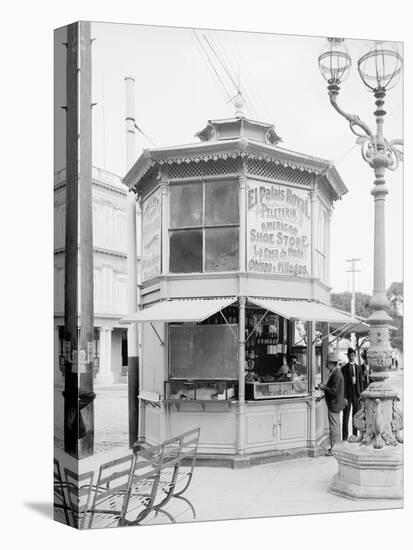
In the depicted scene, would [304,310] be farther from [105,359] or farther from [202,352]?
[105,359]

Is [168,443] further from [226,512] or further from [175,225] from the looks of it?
[175,225]

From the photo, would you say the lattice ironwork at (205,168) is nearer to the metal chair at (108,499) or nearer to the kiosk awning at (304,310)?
the kiosk awning at (304,310)

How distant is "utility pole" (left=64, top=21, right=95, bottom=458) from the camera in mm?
8180

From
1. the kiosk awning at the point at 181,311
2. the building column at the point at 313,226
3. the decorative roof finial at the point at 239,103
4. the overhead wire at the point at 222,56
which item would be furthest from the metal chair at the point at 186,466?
the overhead wire at the point at 222,56

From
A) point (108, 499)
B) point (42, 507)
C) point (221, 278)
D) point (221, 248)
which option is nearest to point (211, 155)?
point (221, 248)

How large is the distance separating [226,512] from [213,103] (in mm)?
4423

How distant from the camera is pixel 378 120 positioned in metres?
9.47

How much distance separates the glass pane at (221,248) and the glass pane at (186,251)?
0.34 feet

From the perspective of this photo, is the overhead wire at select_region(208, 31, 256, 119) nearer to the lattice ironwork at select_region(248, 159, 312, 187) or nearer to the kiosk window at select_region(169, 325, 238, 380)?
the lattice ironwork at select_region(248, 159, 312, 187)

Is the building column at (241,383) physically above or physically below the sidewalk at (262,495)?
above

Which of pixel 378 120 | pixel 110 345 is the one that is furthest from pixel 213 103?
pixel 110 345

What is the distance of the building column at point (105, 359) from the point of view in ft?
27.6

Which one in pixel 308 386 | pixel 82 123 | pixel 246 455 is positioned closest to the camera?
pixel 82 123

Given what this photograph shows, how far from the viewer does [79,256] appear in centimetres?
820
